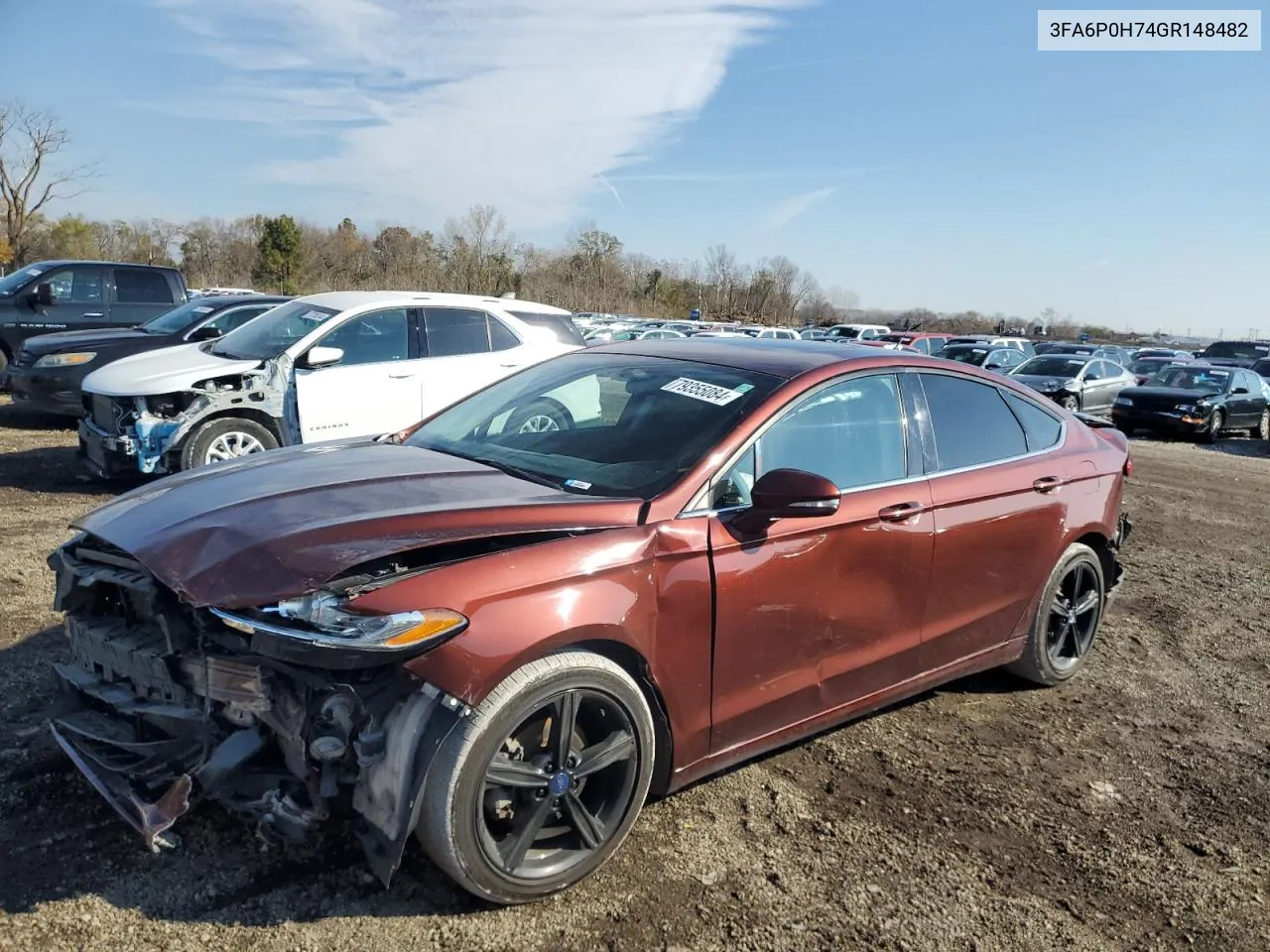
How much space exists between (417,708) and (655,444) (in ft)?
4.35

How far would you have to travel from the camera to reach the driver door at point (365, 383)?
7602 mm

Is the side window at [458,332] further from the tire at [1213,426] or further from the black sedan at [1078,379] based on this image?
the tire at [1213,426]

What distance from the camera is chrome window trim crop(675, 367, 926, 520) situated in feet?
9.84

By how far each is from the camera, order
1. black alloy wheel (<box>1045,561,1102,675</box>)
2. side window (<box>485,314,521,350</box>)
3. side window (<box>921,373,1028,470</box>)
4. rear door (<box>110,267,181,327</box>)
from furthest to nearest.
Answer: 1. rear door (<box>110,267,181,327</box>)
2. side window (<box>485,314,521,350</box>)
3. black alloy wheel (<box>1045,561,1102,675</box>)
4. side window (<box>921,373,1028,470</box>)

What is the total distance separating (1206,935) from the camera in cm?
279

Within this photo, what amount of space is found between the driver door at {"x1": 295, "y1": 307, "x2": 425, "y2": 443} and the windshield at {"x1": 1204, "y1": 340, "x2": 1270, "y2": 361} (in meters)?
34.6

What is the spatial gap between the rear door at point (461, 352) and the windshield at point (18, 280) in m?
7.78

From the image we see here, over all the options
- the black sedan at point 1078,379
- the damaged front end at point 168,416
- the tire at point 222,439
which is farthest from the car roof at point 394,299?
the black sedan at point 1078,379

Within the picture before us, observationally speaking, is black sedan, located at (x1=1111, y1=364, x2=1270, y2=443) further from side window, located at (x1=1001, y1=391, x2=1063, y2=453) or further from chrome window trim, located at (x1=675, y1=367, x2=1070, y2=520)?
side window, located at (x1=1001, y1=391, x2=1063, y2=453)

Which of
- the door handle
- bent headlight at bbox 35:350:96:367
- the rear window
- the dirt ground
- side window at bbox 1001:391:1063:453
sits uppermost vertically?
the rear window

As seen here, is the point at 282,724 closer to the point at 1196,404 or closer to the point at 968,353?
the point at 1196,404

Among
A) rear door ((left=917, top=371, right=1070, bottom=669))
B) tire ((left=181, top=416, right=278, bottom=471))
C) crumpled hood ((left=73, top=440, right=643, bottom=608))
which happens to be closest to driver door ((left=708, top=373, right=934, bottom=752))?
rear door ((left=917, top=371, right=1070, bottom=669))

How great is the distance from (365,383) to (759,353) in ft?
16.0

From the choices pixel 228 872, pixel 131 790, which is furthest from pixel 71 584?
pixel 228 872
